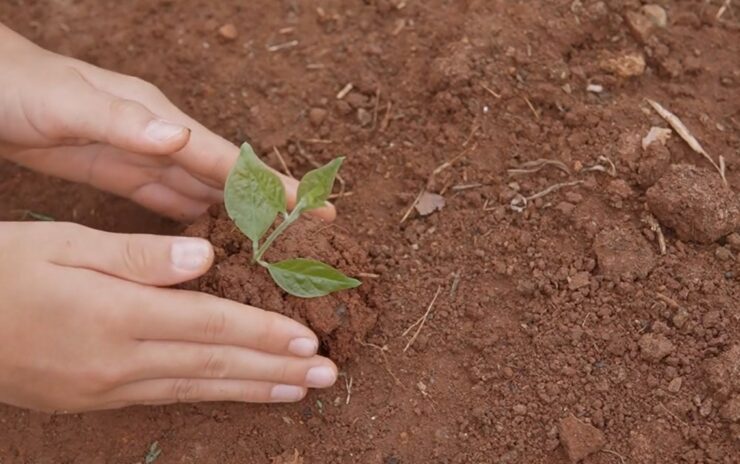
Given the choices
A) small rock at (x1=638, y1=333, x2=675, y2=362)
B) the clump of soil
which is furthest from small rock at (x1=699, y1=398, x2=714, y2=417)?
the clump of soil

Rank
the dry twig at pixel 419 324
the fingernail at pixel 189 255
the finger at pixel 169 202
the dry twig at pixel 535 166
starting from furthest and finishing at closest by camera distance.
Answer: the finger at pixel 169 202 → the dry twig at pixel 535 166 → the dry twig at pixel 419 324 → the fingernail at pixel 189 255

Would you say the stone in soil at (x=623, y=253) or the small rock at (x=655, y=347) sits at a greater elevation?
the stone in soil at (x=623, y=253)

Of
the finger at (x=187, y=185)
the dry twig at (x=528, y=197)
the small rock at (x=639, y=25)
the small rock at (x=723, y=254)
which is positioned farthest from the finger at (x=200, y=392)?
the small rock at (x=639, y=25)

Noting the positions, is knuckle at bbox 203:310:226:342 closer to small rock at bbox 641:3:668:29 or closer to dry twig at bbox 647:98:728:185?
dry twig at bbox 647:98:728:185

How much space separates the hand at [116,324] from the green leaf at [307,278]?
0.06 metres

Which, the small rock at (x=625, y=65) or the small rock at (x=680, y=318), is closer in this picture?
the small rock at (x=680, y=318)

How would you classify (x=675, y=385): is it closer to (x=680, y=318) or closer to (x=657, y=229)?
(x=680, y=318)

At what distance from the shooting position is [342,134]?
2004 mm

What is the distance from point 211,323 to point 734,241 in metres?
0.97

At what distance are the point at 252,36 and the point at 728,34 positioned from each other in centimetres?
110

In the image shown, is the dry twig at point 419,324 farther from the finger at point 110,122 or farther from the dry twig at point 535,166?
the finger at point 110,122

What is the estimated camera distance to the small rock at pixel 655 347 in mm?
1586

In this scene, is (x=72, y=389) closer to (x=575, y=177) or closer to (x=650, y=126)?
(x=575, y=177)

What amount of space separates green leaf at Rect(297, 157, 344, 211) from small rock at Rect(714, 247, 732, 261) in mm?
733
